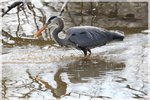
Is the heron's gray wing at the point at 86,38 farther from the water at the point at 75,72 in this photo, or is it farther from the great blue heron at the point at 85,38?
the water at the point at 75,72

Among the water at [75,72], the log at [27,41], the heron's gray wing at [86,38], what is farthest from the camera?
the log at [27,41]

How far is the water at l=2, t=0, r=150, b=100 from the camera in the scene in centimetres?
Result: 682

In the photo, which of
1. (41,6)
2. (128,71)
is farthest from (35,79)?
(41,6)

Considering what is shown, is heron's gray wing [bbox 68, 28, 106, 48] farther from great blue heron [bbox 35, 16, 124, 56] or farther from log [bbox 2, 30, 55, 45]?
log [bbox 2, 30, 55, 45]

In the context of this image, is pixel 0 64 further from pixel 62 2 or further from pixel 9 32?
pixel 62 2

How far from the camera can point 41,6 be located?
44.0 feet

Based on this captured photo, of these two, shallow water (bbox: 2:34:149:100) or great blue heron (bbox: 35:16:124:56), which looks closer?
shallow water (bbox: 2:34:149:100)

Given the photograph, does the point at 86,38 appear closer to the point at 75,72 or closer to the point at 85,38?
the point at 85,38

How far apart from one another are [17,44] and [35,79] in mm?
2537

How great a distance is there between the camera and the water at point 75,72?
6.82m

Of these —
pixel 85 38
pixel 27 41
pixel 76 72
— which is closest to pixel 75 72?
pixel 76 72

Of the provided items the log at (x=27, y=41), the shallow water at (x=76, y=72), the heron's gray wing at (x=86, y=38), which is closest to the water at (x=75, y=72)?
the shallow water at (x=76, y=72)

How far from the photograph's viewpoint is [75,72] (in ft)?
26.0

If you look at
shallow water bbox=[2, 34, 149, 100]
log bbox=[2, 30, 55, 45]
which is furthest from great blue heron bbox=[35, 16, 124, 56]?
log bbox=[2, 30, 55, 45]
